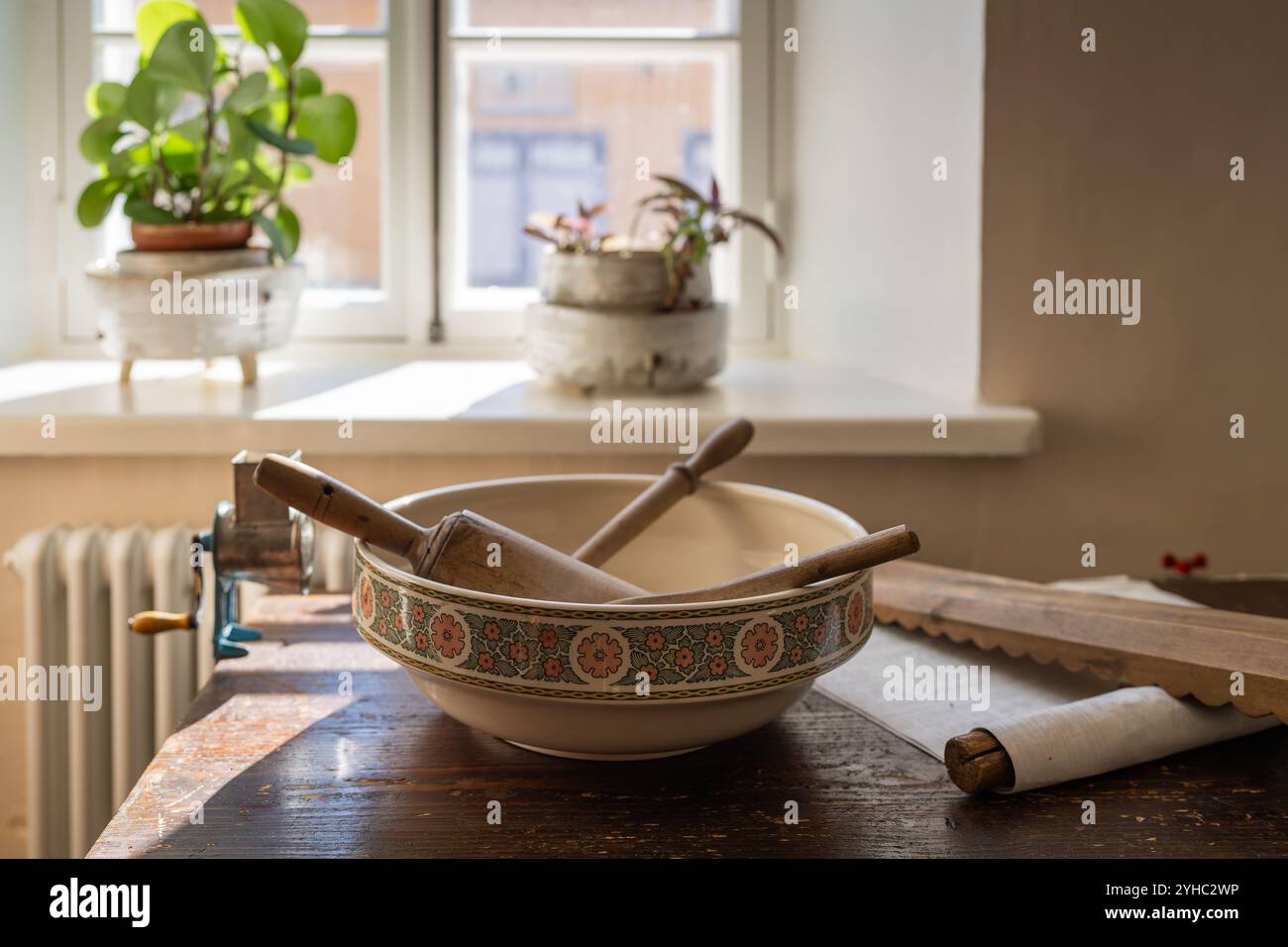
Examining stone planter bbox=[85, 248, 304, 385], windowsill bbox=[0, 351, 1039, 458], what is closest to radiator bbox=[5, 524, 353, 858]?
windowsill bbox=[0, 351, 1039, 458]

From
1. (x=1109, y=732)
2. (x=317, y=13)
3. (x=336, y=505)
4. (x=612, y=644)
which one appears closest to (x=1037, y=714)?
(x=1109, y=732)

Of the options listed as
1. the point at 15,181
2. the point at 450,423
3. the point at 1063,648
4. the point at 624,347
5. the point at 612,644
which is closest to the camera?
the point at 612,644

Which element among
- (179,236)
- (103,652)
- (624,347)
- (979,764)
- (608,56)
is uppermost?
(608,56)

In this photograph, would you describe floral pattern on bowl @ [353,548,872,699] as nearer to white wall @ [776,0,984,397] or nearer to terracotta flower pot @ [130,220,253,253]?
white wall @ [776,0,984,397]

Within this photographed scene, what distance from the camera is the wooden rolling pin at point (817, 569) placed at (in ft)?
2.31

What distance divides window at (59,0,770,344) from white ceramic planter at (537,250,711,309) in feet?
1.14

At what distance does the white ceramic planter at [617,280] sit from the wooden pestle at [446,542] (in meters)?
0.73

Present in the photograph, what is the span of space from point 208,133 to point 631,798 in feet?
3.63

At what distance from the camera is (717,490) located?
93 centimetres

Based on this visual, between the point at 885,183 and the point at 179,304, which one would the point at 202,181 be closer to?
the point at 179,304

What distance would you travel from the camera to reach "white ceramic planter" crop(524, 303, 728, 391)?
1.45 metres

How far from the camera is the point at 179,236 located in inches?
59.6

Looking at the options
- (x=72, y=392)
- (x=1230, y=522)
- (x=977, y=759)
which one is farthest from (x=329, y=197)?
(x=977, y=759)

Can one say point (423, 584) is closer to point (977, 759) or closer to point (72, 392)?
point (977, 759)
